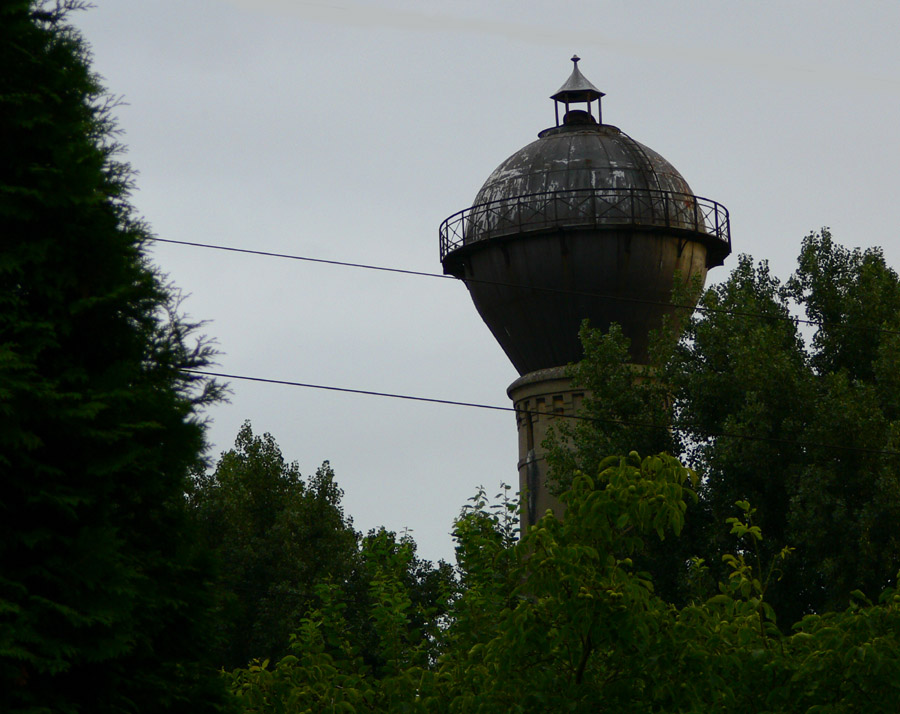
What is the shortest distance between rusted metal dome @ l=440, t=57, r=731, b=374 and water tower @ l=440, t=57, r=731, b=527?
0.08ft

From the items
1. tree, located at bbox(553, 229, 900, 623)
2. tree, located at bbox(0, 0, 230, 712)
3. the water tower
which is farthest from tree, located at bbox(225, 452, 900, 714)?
the water tower

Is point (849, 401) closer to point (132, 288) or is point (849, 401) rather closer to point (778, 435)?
point (778, 435)

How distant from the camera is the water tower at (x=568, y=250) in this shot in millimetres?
29844

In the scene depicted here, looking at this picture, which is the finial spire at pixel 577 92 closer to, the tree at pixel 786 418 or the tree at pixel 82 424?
the tree at pixel 786 418

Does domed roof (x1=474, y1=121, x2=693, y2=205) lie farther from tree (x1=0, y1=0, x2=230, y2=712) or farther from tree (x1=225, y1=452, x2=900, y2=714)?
tree (x1=0, y1=0, x2=230, y2=712)

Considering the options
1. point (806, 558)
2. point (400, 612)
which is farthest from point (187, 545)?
point (806, 558)

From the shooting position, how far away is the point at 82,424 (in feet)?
28.4

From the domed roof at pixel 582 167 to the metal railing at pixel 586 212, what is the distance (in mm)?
170

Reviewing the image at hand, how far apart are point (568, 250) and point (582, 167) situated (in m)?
1.82

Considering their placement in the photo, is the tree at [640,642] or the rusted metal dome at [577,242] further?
the rusted metal dome at [577,242]

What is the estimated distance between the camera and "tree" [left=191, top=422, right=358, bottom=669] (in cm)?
3403

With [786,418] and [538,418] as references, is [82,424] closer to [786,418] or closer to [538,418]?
[786,418]

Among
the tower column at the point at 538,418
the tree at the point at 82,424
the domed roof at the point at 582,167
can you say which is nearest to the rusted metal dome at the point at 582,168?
the domed roof at the point at 582,167

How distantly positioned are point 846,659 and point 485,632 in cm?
384
